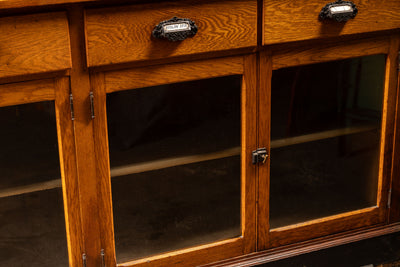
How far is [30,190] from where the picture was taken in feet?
4.43

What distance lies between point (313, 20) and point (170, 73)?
1.10 ft

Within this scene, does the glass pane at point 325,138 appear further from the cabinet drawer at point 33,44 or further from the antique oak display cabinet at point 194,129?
the cabinet drawer at point 33,44

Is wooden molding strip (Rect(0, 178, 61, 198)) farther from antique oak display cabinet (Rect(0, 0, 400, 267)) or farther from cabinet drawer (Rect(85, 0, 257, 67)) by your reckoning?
cabinet drawer (Rect(85, 0, 257, 67))

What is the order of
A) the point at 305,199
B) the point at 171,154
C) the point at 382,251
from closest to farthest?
the point at 171,154
the point at 305,199
the point at 382,251

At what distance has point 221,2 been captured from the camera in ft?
4.45

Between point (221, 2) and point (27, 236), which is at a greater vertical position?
point (221, 2)

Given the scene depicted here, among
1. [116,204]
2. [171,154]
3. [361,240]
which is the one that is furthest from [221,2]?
[361,240]

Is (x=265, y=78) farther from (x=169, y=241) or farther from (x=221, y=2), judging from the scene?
(x=169, y=241)

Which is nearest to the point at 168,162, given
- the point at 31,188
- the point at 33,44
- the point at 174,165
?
the point at 174,165

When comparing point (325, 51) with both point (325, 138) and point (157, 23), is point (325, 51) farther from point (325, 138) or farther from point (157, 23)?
point (157, 23)

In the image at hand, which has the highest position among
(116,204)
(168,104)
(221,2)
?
(221,2)

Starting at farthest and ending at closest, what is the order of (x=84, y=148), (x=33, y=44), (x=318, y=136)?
(x=318, y=136) < (x=84, y=148) < (x=33, y=44)

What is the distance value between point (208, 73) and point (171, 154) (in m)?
0.19

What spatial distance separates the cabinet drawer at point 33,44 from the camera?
1209 mm
